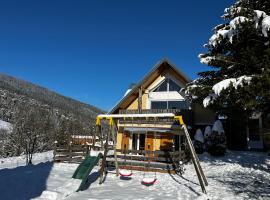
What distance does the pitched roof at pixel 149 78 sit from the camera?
25984 mm

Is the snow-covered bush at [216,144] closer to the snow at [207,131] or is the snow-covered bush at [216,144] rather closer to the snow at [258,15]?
the snow at [207,131]

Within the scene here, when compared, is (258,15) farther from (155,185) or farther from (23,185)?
(23,185)

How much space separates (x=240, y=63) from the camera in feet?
52.0

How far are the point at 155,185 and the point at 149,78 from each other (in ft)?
48.9

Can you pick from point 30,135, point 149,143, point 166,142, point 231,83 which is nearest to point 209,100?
point 231,83

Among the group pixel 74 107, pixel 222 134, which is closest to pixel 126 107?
pixel 222 134

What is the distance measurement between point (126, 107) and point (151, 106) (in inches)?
96.7

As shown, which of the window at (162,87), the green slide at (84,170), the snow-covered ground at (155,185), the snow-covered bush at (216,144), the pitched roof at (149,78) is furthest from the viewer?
the window at (162,87)

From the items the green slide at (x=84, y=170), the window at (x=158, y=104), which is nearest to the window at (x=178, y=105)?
the window at (x=158, y=104)

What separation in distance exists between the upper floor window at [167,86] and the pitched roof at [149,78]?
89 cm

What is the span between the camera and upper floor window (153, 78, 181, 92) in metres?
27.2

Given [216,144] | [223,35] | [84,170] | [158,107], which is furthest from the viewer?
[158,107]

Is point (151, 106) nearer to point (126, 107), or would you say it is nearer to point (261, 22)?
point (126, 107)

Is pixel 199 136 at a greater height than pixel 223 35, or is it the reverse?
pixel 223 35
